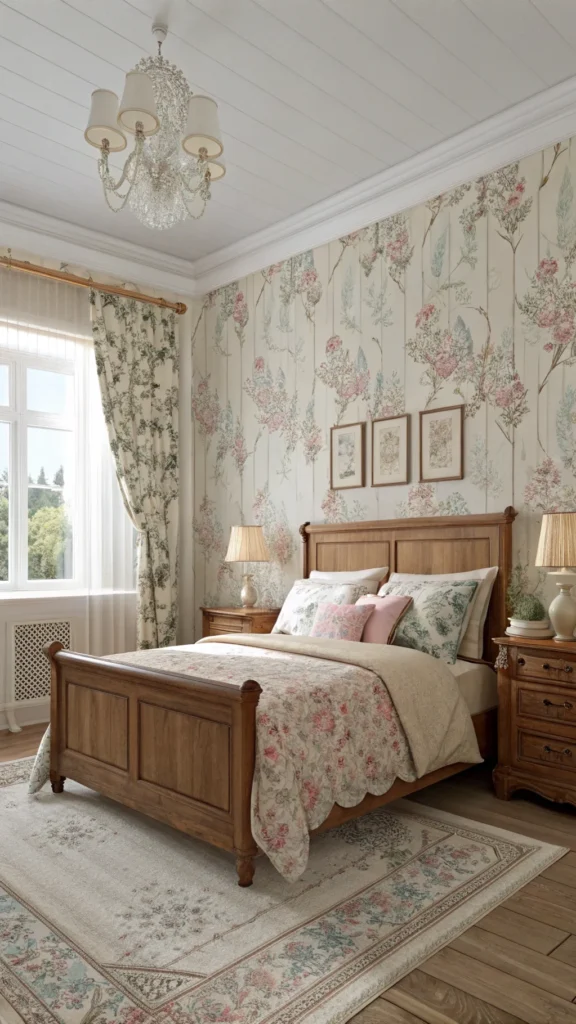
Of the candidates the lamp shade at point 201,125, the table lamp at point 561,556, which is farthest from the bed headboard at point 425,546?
the lamp shade at point 201,125

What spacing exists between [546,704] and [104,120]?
9.37ft

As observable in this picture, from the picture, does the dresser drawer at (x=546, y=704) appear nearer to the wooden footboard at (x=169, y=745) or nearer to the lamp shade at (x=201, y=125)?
the wooden footboard at (x=169, y=745)

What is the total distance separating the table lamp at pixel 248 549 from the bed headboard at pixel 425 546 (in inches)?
11.5

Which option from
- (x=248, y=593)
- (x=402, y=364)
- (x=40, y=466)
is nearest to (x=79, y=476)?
(x=40, y=466)

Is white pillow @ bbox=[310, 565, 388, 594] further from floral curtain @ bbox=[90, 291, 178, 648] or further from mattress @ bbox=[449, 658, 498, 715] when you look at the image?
floral curtain @ bbox=[90, 291, 178, 648]

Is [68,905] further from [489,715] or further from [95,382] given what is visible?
[95,382]

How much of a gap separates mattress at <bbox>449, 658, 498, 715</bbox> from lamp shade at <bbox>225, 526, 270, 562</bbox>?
1587mm

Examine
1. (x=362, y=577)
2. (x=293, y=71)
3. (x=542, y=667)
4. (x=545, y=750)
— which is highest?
(x=293, y=71)

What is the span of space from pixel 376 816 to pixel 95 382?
3.40 m

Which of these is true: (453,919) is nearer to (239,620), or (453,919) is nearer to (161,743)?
(161,743)

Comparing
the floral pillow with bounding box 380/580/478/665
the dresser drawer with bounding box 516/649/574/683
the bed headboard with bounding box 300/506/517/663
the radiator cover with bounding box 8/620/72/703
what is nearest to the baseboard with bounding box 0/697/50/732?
the radiator cover with bounding box 8/620/72/703

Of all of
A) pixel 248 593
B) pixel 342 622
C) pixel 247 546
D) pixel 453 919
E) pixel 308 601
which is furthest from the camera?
pixel 248 593

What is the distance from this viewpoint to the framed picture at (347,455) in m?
4.34

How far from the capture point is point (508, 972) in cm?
191
